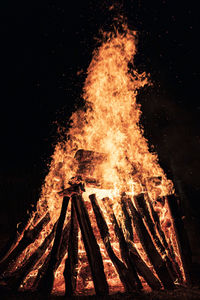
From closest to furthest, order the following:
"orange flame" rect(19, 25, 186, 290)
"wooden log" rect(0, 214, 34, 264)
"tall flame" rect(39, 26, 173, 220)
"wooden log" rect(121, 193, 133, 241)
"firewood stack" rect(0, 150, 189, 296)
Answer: "firewood stack" rect(0, 150, 189, 296) < "wooden log" rect(121, 193, 133, 241) < "wooden log" rect(0, 214, 34, 264) < "orange flame" rect(19, 25, 186, 290) < "tall flame" rect(39, 26, 173, 220)

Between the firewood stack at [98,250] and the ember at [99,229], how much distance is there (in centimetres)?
1

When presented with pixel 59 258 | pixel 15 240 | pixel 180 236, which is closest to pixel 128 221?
pixel 180 236

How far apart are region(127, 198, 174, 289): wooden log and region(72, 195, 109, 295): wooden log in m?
0.62

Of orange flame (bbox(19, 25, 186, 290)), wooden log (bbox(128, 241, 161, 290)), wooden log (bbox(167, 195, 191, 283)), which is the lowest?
wooden log (bbox(128, 241, 161, 290))

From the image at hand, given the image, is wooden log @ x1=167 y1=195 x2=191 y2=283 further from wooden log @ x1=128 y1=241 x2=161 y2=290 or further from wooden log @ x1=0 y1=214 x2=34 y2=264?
wooden log @ x1=0 y1=214 x2=34 y2=264

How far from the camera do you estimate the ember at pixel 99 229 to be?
8.30 feet

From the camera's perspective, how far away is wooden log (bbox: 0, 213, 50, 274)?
9.73 feet

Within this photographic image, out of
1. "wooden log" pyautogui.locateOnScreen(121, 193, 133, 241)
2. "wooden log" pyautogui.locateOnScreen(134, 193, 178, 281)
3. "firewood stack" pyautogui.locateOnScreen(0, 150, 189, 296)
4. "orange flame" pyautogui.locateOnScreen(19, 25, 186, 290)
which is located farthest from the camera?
"orange flame" pyautogui.locateOnScreen(19, 25, 186, 290)

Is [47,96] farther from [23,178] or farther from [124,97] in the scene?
[124,97]

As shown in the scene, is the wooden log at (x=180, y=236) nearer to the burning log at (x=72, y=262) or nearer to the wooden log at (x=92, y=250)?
the wooden log at (x=92, y=250)

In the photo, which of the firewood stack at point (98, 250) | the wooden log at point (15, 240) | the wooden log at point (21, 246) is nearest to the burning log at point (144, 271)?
the firewood stack at point (98, 250)

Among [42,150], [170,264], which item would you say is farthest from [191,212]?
[42,150]

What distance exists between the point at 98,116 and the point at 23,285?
3.58 meters

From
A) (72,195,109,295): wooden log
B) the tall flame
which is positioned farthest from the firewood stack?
the tall flame
